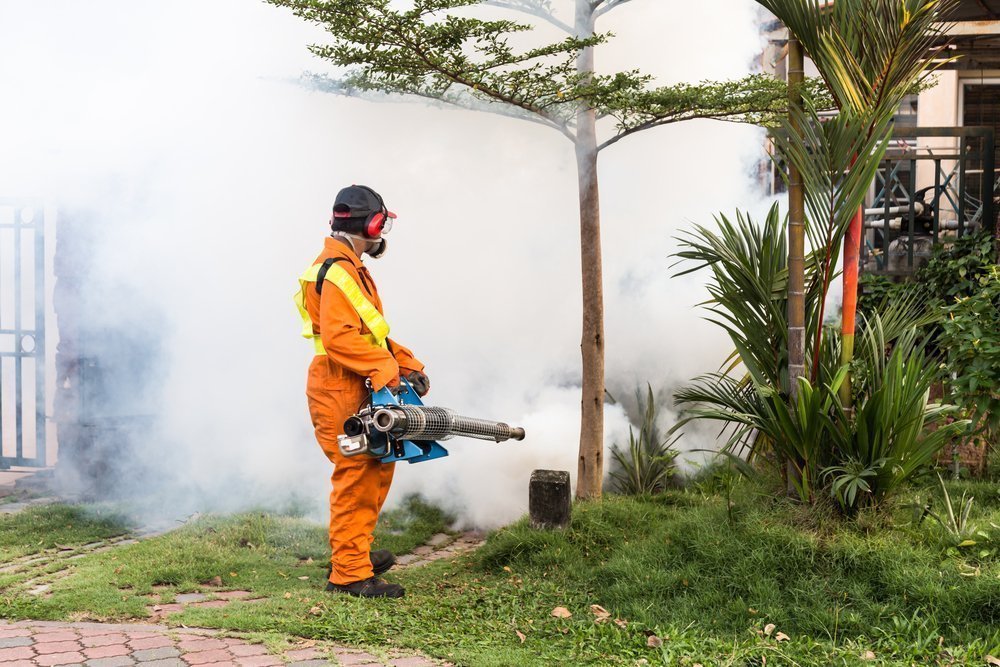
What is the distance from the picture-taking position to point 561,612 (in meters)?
5.15

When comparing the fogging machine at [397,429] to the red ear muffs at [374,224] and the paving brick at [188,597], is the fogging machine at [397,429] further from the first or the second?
the paving brick at [188,597]

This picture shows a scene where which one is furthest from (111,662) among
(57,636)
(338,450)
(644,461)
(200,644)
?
(644,461)

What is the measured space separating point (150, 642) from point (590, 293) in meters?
3.55

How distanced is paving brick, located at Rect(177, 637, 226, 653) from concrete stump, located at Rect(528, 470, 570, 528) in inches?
88.7

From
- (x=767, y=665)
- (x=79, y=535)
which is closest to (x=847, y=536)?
(x=767, y=665)

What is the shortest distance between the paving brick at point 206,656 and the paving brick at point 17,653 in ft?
2.06

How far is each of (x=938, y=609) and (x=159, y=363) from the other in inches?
244

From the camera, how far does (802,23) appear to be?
17.9 feet

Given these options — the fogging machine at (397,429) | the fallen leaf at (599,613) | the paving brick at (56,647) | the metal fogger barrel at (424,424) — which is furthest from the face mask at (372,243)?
the paving brick at (56,647)

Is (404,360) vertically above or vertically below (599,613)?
above

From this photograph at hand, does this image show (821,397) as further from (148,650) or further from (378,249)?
(148,650)

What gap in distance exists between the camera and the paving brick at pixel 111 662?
417 centimetres

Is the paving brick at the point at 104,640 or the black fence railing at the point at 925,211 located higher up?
the black fence railing at the point at 925,211

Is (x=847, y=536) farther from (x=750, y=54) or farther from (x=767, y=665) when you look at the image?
(x=750, y=54)
